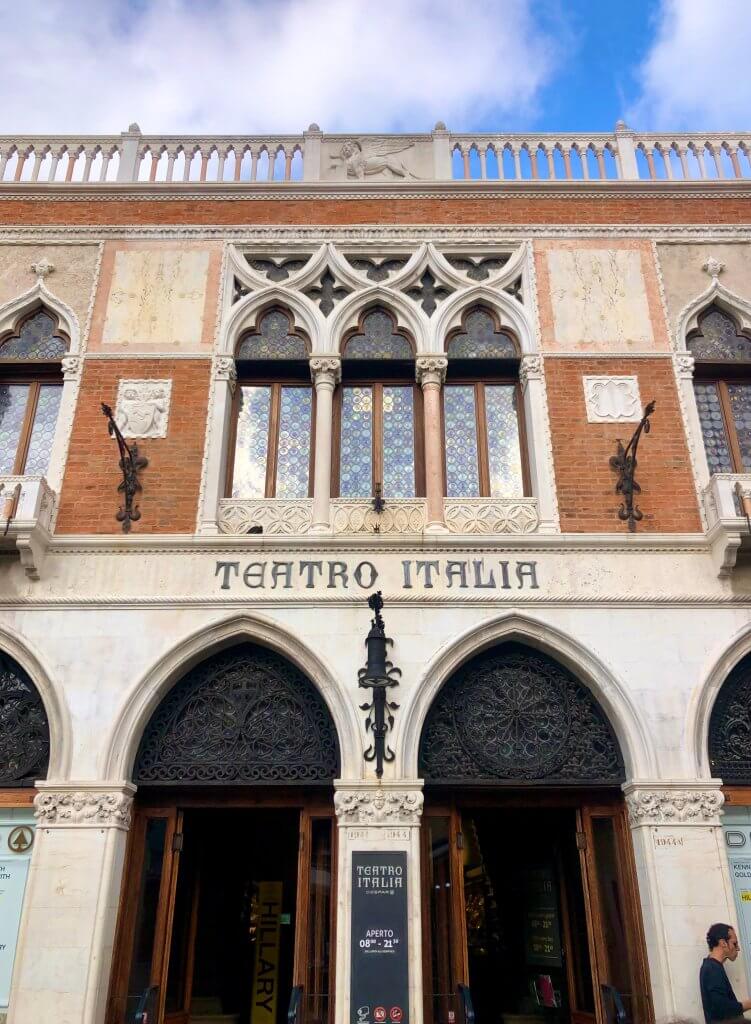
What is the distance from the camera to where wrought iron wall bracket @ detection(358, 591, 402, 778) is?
7.98 meters

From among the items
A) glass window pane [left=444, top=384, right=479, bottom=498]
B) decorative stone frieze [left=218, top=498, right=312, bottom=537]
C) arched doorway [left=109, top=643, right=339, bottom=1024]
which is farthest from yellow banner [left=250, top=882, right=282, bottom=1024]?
glass window pane [left=444, top=384, right=479, bottom=498]

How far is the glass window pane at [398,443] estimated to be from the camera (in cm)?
963

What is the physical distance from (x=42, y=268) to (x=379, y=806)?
773 cm

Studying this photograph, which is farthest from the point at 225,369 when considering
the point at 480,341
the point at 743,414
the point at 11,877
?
the point at 743,414

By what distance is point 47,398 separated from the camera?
10.2 meters

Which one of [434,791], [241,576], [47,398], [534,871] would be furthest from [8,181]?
[534,871]

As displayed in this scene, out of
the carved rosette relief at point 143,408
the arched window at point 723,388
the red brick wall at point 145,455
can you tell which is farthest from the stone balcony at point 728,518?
the carved rosette relief at point 143,408

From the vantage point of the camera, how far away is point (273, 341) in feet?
33.8

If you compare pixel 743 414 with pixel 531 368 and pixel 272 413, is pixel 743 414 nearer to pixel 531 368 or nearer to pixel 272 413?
pixel 531 368

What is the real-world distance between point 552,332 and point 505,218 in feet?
6.13

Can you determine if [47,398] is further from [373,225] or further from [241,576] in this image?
[373,225]

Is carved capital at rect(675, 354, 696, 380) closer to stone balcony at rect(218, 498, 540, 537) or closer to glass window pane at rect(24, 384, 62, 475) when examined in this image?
stone balcony at rect(218, 498, 540, 537)

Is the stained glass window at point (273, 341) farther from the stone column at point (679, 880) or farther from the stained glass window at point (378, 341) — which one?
the stone column at point (679, 880)

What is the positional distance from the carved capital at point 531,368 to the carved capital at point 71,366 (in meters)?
5.34
